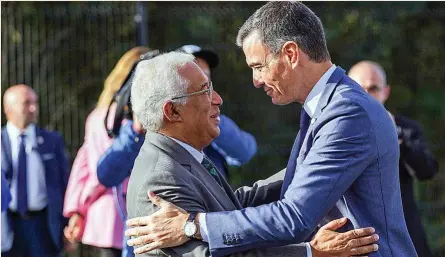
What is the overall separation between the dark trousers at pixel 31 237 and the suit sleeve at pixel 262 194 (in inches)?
160

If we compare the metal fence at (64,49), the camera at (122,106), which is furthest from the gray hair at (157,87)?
the metal fence at (64,49)

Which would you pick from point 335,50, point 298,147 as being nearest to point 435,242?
point 335,50

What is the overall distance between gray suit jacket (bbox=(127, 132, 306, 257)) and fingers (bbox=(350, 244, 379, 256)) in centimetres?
19

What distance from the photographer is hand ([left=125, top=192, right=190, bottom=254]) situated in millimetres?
3670

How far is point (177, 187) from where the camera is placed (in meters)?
3.73

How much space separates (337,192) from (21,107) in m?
5.28

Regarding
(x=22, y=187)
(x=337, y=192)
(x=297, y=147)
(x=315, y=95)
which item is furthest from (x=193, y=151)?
(x=22, y=187)

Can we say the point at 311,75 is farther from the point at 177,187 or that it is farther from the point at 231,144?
the point at 231,144

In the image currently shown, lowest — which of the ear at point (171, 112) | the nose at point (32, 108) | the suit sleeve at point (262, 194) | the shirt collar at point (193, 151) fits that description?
the nose at point (32, 108)

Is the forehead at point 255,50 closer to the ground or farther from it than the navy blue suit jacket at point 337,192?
farther from it

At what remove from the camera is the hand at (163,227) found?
3.67 m

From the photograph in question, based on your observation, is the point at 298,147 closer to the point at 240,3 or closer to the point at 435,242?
the point at 240,3

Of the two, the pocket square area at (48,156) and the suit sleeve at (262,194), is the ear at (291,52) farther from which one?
the pocket square area at (48,156)

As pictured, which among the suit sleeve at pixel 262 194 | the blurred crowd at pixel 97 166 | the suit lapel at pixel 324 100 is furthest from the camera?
the blurred crowd at pixel 97 166
